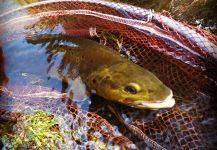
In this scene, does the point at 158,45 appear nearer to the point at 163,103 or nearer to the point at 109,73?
the point at 109,73

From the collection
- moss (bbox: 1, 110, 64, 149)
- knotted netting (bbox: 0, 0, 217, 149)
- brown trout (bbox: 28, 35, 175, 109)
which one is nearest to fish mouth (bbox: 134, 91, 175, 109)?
brown trout (bbox: 28, 35, 175, 109)

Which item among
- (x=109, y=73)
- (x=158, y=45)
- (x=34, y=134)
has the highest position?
(x=158, y=45)

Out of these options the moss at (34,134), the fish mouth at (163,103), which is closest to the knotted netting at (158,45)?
the fish mouth at (163,103)

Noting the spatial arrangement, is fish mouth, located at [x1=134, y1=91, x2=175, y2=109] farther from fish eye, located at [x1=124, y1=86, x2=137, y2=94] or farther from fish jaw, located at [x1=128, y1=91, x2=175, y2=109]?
fish eye, located at [x1=124, y1=86, x2=137, y2=94]

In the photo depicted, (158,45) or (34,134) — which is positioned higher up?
(158,45)

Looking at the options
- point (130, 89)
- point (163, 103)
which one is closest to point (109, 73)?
point (130, 89)

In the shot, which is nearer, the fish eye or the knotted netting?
the knotted netting
